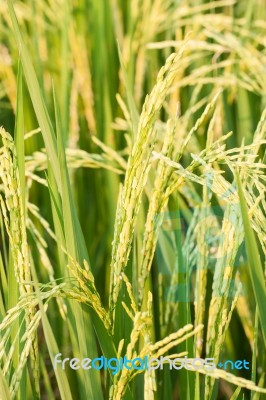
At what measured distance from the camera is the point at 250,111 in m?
1.37

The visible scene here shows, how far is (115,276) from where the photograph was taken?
0.72 meters

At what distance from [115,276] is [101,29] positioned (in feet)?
2.95

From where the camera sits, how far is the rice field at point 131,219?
0.71 metres

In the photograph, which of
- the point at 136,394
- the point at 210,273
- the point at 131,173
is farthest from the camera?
the point at 210,273

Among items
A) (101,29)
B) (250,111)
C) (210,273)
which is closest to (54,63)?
(101,29)

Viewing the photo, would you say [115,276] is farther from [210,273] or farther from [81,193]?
[81,193]

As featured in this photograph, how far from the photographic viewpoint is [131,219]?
688 mm

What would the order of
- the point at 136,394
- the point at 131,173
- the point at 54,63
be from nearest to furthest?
the point at 131,173 < the point at 136,394 < the point at 54,63

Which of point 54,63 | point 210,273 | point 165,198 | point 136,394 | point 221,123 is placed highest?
point 54,63

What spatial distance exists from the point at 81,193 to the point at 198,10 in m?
0.46

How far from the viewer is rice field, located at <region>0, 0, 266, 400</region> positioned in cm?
71

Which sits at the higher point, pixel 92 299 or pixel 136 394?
pixel 92 299

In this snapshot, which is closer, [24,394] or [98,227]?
[24,394]

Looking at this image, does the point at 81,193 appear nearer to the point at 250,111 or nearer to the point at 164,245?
the point at 250,111
